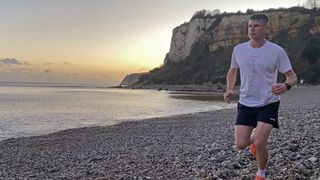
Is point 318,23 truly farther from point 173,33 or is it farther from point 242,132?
point 242,132

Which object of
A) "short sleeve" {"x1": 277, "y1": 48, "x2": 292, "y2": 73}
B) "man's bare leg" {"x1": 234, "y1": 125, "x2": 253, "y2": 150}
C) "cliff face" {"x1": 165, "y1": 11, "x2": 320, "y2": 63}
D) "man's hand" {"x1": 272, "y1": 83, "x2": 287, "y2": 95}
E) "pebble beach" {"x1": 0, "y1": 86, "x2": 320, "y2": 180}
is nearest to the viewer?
"man's hand" {"x1": 272, "y1": 83, "x2": 287, "y2": 95}

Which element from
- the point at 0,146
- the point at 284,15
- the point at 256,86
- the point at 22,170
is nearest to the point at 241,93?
the point at 256,86

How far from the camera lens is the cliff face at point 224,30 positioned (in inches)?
4525

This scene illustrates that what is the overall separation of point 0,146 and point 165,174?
34.0ft

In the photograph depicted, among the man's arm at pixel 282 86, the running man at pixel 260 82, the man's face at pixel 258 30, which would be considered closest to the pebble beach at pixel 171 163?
the running man at pixel 260 82

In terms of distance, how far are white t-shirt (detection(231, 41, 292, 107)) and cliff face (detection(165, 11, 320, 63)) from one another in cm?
10383

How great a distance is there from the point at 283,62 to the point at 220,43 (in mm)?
130446

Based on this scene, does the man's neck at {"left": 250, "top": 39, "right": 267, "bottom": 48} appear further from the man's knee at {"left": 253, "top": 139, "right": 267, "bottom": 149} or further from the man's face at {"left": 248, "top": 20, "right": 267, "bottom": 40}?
the man's knee at {"left": 253, "top": 139, "right": 267, "bottom": 149}

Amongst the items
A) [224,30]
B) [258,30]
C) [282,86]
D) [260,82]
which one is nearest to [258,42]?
[258,30]

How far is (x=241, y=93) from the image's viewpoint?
5.61 metres

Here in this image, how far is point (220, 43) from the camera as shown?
133750 mm

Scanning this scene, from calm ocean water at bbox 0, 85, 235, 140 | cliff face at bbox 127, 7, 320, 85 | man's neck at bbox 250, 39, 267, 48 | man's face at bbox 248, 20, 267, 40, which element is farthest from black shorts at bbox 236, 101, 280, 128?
cliff face at bbox 127, 7, 320, 85

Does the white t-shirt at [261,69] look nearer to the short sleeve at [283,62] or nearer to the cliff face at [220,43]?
the short sleeve at [283,62]

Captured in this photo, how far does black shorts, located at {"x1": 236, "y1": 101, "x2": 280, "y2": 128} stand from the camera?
17.6ft
